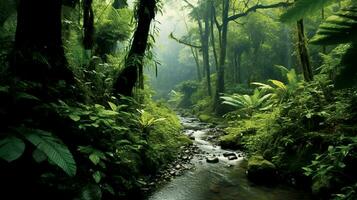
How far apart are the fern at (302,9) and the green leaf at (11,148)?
86.8 inches

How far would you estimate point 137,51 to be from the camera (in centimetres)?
634

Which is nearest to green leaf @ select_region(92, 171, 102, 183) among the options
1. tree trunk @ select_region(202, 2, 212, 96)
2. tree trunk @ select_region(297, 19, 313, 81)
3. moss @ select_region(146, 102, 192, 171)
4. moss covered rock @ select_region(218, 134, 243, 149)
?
moss @ select_region(146, 102, 192, 171)

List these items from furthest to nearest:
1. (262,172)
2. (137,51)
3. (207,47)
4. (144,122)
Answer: (207,47) → (137,51) → (144,122) → (262,172)

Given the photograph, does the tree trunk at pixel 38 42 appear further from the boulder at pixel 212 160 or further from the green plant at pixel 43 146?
the boulder at pixel 212 160

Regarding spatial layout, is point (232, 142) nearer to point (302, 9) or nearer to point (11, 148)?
point (11, 148)

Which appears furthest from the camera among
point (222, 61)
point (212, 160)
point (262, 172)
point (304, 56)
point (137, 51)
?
point (222, 61)

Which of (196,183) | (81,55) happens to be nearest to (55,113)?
(81,55)

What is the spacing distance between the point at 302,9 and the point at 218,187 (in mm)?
4860

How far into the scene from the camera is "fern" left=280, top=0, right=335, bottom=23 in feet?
2.25

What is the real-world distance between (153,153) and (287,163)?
2737 millimetres

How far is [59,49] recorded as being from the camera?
13.0 ft

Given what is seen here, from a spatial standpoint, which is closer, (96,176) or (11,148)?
(11,148)

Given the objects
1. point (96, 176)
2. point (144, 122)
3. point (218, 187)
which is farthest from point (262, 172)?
point (96, 176)

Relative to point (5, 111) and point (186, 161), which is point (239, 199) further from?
point (5, 111)
